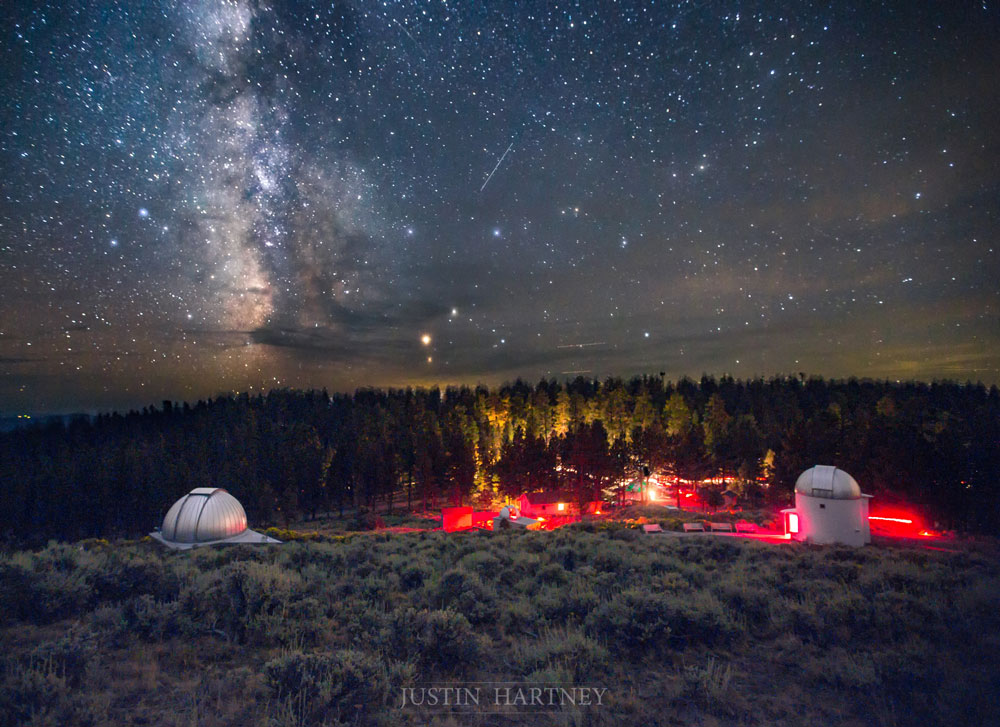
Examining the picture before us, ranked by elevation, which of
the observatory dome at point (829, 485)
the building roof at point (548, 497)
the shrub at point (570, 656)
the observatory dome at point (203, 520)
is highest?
the shrub at point (570, 656)

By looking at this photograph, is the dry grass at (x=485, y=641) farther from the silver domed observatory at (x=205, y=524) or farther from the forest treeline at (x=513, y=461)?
the forest treeline at (x=513, y=461)

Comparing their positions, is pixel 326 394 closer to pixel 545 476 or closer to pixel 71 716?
pixel 545 476

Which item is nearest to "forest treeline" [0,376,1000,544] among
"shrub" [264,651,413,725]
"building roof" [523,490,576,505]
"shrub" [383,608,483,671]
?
"building roof" [523,490,576,505]

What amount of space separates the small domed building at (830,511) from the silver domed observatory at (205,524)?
30616 mm

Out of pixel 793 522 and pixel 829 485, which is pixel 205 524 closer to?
pixel 793 522

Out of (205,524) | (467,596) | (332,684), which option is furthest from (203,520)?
(332,684)

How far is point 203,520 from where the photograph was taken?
2781 centimetres

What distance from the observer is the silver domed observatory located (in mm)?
27453

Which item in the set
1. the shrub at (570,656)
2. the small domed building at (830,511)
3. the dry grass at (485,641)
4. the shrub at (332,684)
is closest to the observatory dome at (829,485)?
the small domed building at (830,511)

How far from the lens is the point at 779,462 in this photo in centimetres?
4156

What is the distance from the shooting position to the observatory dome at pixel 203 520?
27.6 m

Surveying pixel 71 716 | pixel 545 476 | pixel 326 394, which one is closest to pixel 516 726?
pixel 71 716

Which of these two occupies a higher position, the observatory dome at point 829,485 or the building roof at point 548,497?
the observatory dome at point 829,485

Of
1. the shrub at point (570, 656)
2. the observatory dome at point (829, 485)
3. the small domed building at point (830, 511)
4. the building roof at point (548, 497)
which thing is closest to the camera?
the shrub at point (570, 656)
